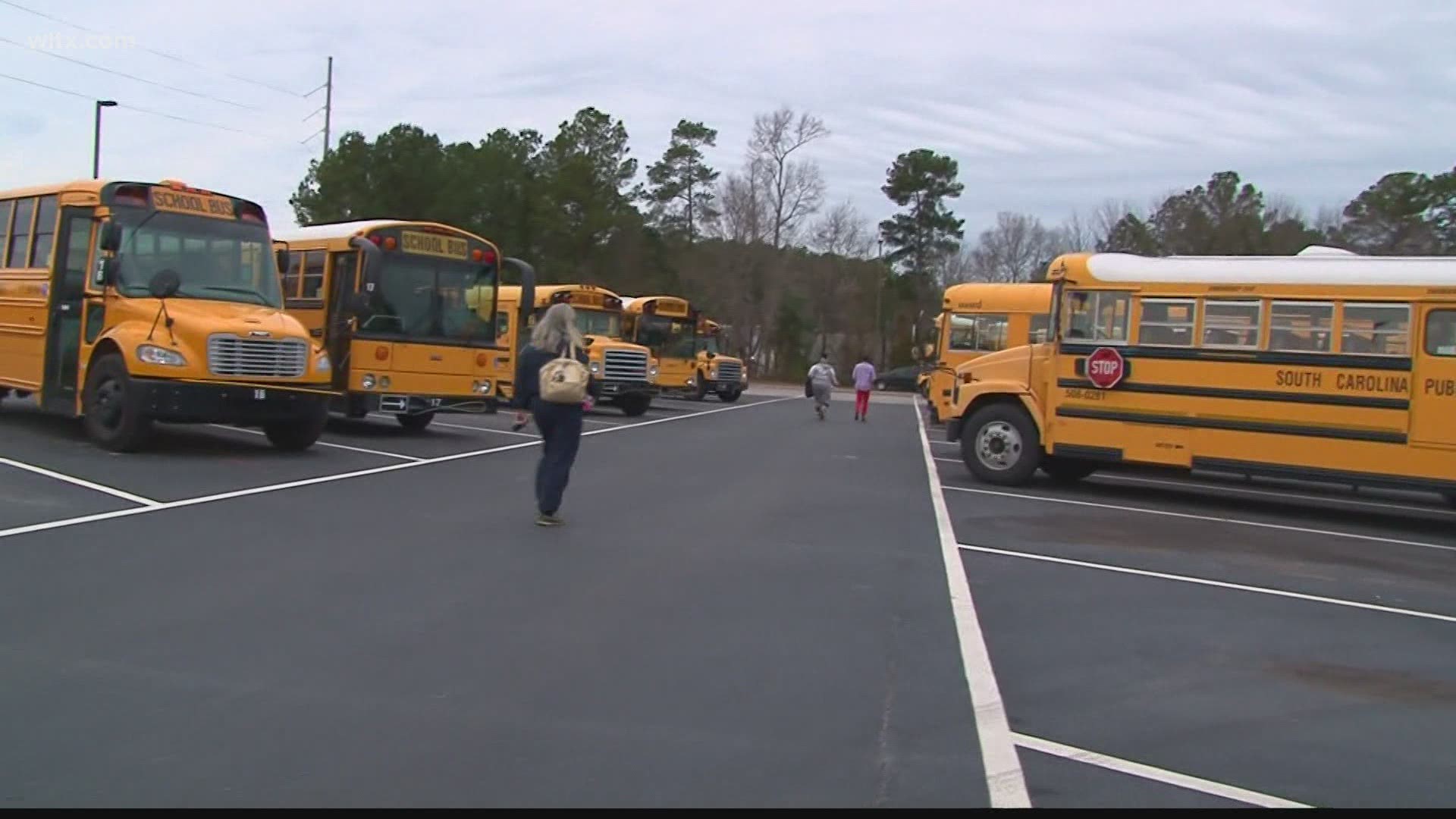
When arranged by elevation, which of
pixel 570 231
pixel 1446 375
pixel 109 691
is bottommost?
pixel 109 691

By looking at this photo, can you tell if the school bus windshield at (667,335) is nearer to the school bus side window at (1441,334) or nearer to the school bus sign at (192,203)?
the school bus sign at (192,203)

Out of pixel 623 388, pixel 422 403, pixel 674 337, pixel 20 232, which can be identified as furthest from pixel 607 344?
pixel 20 232

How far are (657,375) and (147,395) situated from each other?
1801 centimetres

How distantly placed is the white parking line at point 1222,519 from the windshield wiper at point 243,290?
855 cm

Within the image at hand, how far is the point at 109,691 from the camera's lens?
5422 millimetres

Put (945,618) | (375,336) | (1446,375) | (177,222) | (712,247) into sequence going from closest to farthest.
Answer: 1. (945,618)
2. (1446,375)
3. (177,222)
4. (375,336)
5. (712,247)

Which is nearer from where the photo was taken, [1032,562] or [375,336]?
[1032,562]

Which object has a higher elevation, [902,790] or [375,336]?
[375,336]

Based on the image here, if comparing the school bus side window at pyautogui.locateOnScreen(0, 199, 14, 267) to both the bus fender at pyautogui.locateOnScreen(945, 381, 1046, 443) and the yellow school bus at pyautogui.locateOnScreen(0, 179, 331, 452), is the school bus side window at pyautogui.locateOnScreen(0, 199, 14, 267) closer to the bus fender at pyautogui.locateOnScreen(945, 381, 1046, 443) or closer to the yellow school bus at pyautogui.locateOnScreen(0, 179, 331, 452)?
the yellow school bus at pyautogui.locateOnScreen(0, 179, 331, 452)

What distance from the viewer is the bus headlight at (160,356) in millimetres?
13133

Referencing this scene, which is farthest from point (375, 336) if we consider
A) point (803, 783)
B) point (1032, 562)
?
point (803, 783)

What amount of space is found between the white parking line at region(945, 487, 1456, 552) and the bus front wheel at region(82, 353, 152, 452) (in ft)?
30.0

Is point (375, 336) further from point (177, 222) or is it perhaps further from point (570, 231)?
point (570, 231)

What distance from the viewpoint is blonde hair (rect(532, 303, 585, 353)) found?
10305 millimetres
